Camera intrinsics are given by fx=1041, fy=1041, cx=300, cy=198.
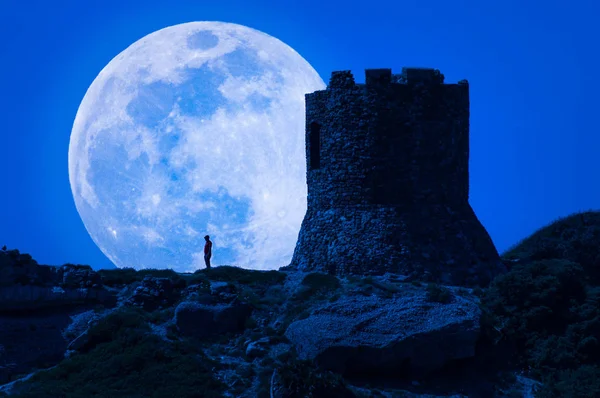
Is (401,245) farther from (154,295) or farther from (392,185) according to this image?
(154,295)

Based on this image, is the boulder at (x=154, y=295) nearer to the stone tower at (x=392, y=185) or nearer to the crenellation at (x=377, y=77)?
the stone tower at (x=392, y=185)

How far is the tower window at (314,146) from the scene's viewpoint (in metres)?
37.8

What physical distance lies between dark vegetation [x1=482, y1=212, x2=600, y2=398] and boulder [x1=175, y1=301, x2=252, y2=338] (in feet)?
25.3

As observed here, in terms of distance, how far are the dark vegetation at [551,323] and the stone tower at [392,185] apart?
2.73 meters

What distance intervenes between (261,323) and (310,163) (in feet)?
24.9

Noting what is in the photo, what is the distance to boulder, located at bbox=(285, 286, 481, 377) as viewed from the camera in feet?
98.5

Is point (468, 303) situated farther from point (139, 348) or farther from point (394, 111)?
point (139, 348)

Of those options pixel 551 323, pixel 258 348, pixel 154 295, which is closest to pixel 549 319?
pixel 551 323

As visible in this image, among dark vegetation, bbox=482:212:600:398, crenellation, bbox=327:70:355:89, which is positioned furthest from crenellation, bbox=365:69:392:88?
dark vegetation, bbox=482:212:600:398

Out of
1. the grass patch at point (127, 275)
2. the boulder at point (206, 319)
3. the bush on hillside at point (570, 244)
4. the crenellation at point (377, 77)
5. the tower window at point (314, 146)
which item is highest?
the crenellation at point (377, 77)

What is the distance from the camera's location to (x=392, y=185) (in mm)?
36281

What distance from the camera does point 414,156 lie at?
36469mm

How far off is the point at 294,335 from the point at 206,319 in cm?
294

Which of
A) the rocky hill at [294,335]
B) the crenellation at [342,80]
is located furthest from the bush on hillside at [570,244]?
the crenellation at [342,80]
